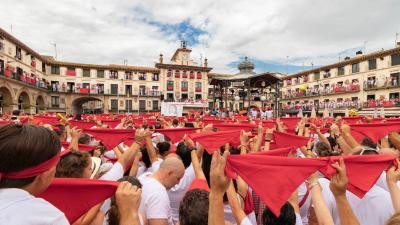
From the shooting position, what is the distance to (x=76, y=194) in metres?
2.24

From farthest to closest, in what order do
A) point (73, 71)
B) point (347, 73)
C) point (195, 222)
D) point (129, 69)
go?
point (129, 69) < point (73, 71) < point (347, 73) < point (195, 222)

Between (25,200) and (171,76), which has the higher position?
(171,76)

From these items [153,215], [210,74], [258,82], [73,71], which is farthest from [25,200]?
[210,74]

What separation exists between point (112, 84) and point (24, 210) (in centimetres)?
5949

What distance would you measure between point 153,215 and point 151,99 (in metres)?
58.0

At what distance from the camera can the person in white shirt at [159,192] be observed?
9.89ft

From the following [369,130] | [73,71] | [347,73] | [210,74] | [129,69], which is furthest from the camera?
[210,74]

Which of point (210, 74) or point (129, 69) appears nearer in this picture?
point (129, 69)

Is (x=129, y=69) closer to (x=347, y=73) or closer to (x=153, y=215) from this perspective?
(x=347, y=73)

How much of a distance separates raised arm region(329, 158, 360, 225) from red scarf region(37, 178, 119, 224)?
5.99 feet

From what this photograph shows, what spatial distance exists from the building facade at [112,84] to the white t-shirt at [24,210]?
48381 millimetres

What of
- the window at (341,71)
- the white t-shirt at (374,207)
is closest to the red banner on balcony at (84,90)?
the window at (341,71)

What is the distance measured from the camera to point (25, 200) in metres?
1.51

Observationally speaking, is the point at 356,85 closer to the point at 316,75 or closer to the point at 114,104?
the point at 316,75
